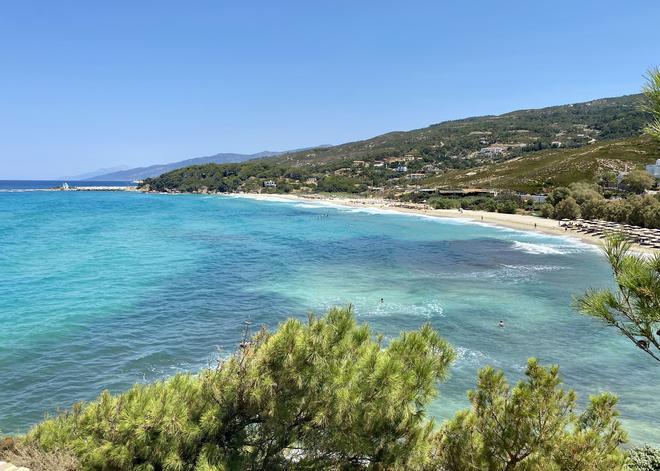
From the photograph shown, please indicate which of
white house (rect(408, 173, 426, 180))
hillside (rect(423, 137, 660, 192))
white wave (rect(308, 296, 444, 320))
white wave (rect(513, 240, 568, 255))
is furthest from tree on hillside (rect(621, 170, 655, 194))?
white house (rect(408, 173, 426, 180))

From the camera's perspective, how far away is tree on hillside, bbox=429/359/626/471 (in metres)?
5.55

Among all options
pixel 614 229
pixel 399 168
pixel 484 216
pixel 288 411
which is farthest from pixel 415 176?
pixel 288 411

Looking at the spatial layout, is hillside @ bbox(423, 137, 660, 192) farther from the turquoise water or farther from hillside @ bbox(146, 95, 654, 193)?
the turquoise water

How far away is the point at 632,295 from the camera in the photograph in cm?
497

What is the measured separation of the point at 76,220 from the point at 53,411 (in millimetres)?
70783

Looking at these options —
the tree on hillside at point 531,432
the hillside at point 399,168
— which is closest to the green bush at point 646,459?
the tree on hillside at point 531,432

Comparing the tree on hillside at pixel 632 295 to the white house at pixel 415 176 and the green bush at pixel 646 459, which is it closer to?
the green bush at pixel 646 459

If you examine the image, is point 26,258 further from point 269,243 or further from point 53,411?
point 53,411

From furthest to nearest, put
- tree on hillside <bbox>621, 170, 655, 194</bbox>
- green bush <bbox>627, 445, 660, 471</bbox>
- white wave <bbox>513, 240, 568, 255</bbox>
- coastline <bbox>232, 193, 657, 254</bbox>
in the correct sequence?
tree on hillside <bbox>621, 170, 655, 194</bbox>, coastline <bbox>232, 193, 657, 254</bbox>, white wave <bbox>513, 240, 568, 255</bbox>, green bush <bbox>627, 445, 660, 471</bbox>

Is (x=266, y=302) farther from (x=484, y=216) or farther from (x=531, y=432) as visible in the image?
(x=484, y=216)

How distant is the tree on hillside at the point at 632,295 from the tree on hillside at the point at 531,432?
4.86 ft

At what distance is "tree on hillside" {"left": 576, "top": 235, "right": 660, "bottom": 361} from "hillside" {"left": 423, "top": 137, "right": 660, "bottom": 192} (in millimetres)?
95548

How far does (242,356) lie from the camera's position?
6.42 meters

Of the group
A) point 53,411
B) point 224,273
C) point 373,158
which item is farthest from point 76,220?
point 373,158
